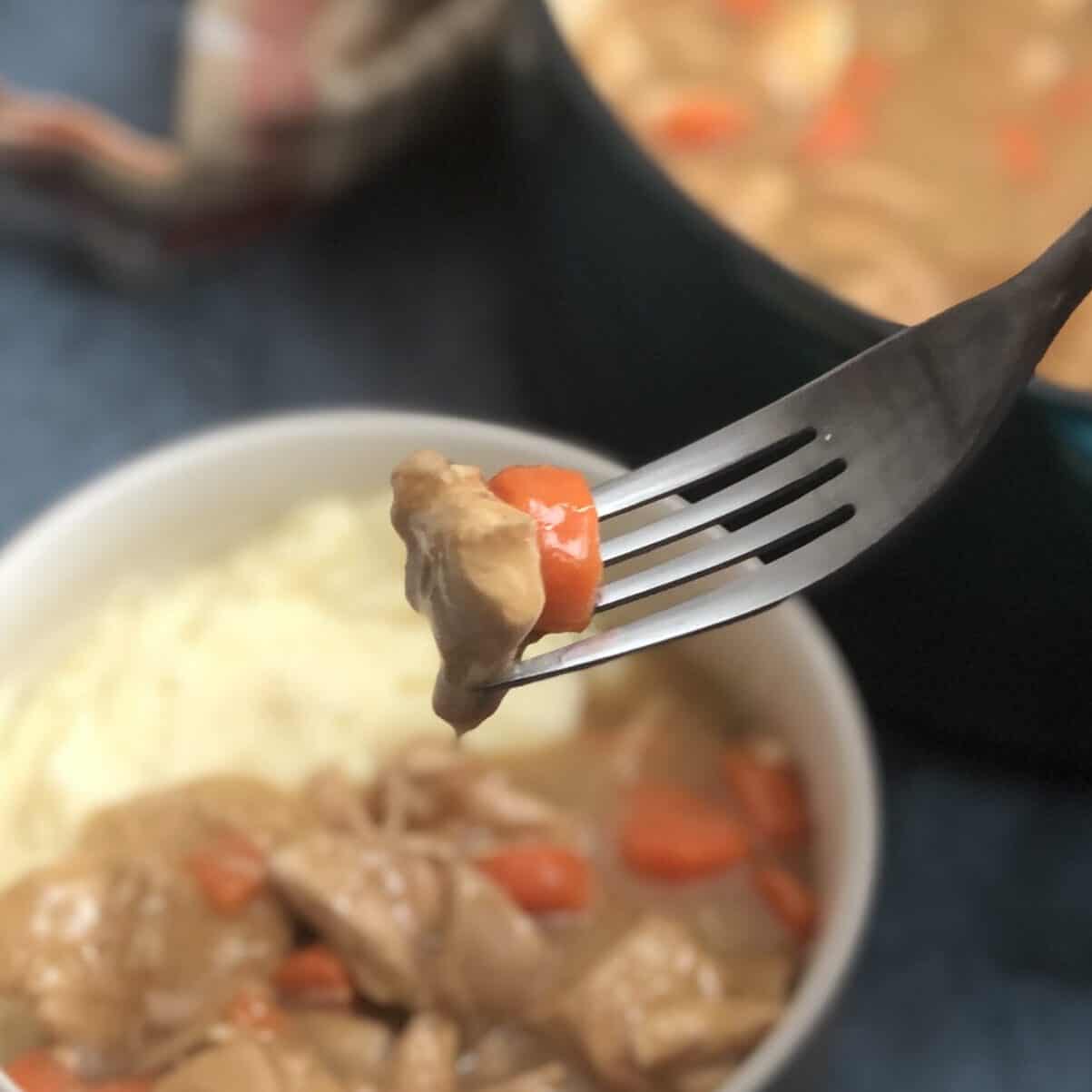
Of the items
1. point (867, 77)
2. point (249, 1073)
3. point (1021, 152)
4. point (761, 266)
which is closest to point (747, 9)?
point (867, 77)

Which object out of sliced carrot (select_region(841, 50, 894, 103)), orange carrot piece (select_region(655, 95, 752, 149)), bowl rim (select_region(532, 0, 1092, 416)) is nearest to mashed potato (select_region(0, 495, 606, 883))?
bowl rim (select_region(532, 0, 1092, 416))

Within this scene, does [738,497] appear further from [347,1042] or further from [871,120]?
[871,120]

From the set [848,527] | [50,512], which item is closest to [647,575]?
[848,527]

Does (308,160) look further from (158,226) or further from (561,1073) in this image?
(561,1073)

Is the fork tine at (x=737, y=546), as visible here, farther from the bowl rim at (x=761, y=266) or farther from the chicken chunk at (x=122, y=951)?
the chicken chunk at (x=122, y=951)

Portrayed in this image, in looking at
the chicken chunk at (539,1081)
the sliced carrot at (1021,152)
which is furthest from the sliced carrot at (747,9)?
the chicken chunk at (539,1081)
